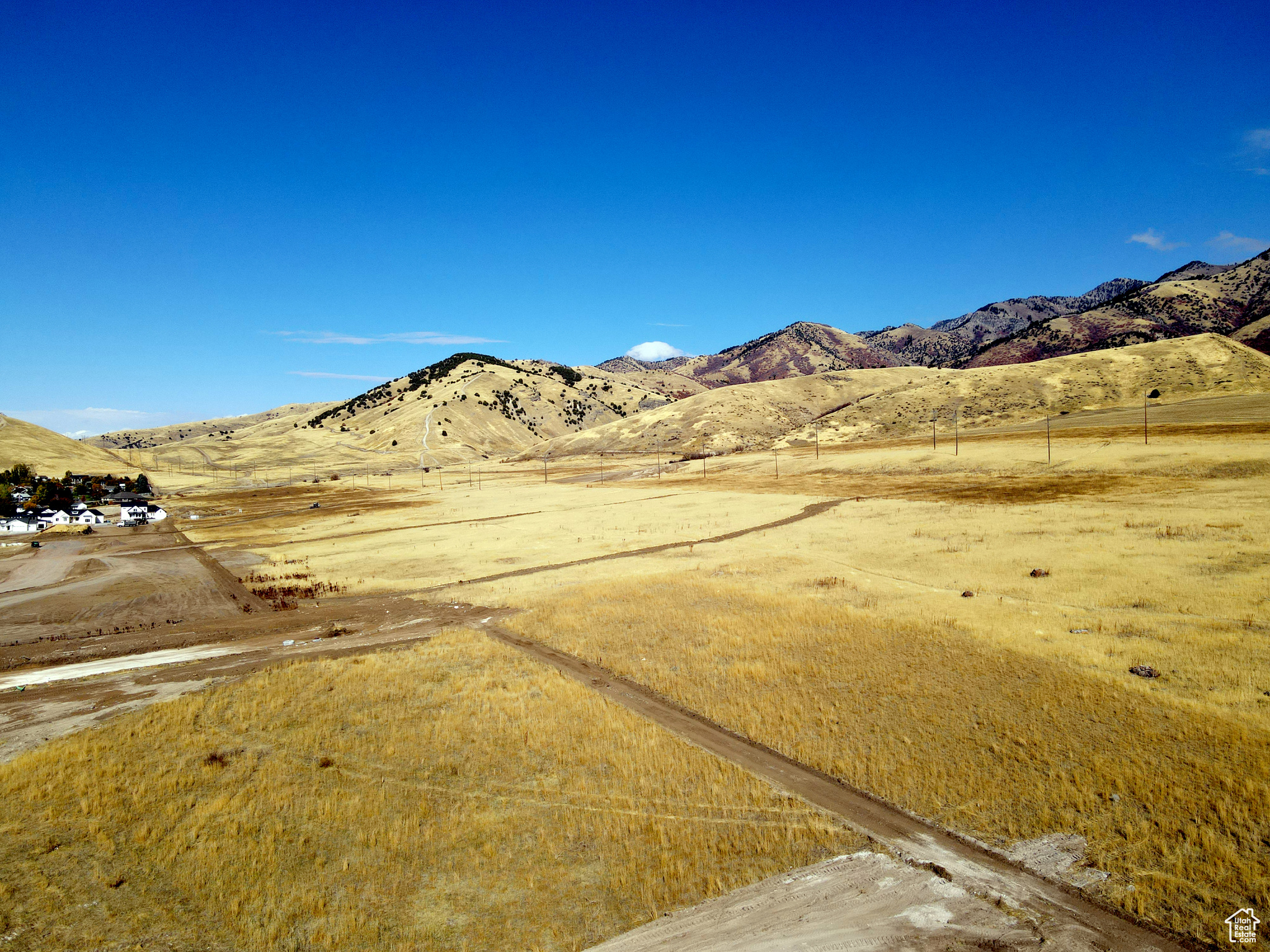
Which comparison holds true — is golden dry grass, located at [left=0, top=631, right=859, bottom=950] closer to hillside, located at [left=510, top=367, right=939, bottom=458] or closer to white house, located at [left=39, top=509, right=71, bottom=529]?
white house, located at [left=39, top=509, right=71, bottom=529]

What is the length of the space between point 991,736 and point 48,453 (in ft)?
652

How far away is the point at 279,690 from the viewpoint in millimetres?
19469

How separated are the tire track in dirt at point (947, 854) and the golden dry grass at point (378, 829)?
0.71 m

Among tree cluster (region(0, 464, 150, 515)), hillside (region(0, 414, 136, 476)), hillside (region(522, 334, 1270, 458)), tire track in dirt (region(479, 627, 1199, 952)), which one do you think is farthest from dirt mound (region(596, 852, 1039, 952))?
hillside (region(0, 414, 136, 476))

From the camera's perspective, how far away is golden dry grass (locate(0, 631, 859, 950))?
9867 mm

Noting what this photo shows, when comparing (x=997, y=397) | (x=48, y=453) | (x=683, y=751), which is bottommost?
(x=683, y=751)

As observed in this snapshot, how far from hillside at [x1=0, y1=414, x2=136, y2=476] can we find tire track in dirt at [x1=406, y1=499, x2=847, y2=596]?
146 meters

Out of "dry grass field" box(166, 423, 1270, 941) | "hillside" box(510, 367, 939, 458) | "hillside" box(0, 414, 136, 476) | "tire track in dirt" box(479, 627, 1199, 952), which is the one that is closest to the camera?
"tire track in dirt" box(479, 627, 1199, 952)

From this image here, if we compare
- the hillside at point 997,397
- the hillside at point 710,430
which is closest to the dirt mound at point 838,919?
the hillside at point 997,397

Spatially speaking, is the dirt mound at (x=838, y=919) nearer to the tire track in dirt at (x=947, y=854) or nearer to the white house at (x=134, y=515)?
the tire track in dirt at (x=947, y=854)

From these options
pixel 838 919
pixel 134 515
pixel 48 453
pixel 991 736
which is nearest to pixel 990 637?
pixel 991 736

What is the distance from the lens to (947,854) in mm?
10781
